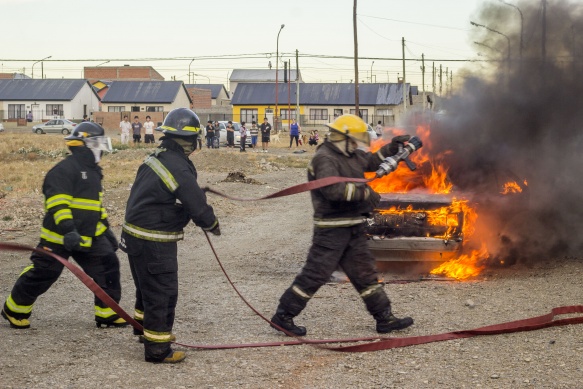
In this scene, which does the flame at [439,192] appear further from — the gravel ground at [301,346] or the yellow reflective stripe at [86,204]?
the yellow reflective stripe at [86,204]

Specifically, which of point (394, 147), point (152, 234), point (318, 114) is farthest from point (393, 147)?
point (318, 114)

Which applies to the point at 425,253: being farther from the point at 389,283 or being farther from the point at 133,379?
the point at 133,379

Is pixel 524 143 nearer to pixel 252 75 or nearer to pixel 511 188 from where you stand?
pixel 511 188

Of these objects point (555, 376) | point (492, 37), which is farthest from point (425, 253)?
point (492, 37)

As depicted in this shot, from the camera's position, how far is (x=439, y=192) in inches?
376

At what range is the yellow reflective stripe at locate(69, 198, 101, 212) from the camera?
684 cm

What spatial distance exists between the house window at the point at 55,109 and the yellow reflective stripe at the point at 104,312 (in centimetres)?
7895

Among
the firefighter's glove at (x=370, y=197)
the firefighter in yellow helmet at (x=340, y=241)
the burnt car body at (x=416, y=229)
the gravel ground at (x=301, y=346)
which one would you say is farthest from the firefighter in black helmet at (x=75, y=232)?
the burnt car body at (x=416, y=229)

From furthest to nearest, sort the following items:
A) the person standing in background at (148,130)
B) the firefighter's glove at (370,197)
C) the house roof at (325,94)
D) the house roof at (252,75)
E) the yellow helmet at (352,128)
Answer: the house roof at (252,75) < the house roof at (325,94) < the person standing in background at (148,130) < the yellow helmet at (352,128) < the firefighter's glove at (370,197)

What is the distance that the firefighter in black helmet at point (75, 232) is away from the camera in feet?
22.1

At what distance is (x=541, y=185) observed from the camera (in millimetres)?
10445

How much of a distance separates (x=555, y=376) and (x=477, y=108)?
617 cm

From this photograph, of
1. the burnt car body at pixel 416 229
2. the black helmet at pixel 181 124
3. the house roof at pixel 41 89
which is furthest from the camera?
the house roof at pixel 41 89

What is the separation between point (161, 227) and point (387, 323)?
210cm
